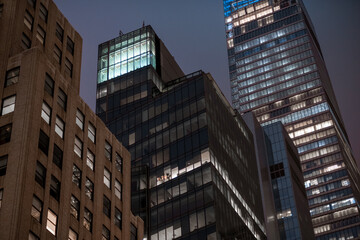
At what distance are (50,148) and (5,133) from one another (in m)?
3.85

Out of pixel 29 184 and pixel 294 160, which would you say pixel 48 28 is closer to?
pixel 29 184

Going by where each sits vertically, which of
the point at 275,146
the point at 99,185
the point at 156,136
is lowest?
the point at 99,185

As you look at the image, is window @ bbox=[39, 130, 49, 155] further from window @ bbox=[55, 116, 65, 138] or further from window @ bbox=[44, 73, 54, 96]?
window @ bbox=[44, 73, 54, 96]

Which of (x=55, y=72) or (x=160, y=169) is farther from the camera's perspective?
(x=160, y=169)

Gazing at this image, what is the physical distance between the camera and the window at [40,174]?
4662 centimetres

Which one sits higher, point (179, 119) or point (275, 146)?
point (275, 146)

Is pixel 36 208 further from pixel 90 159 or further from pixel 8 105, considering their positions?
pixel 90 159

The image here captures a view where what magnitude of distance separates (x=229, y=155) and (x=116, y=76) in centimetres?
3995

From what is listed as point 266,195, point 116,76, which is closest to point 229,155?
point 116,76

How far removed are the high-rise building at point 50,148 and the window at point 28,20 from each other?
1.2 inches

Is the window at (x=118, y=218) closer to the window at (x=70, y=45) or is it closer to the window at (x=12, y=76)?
the window at (x=12, y=76)

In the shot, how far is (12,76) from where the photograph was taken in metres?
52.5

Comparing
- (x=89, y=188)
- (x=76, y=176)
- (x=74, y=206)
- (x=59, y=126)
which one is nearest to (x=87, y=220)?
(x=74, y=206)

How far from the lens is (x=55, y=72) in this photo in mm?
54531
